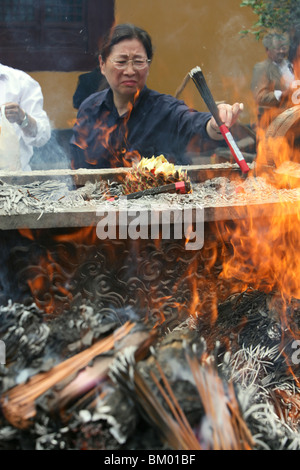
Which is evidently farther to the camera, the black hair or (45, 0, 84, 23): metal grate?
(45, 0, 84, 23): metal grate

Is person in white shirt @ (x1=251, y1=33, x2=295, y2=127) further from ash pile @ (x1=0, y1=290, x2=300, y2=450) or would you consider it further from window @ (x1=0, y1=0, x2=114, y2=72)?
ash pile @ (x1=0, y1=290, x2=300, y2=450)

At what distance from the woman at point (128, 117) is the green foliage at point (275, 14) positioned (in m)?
2.44

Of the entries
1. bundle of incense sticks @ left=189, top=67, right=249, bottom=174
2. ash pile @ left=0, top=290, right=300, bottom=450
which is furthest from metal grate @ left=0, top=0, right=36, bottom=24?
ash pile @ left=0, top=290, right=300, bottom=450

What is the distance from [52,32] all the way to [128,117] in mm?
2137

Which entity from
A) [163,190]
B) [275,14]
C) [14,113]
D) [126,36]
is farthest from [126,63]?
[275,14]

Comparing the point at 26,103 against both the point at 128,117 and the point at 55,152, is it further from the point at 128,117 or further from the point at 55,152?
the point at 55,152

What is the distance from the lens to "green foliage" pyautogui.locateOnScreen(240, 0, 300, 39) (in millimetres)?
5625

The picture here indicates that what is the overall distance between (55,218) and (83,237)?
0.18 metres

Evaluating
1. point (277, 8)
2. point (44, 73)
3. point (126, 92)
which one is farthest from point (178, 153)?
point (277, 8)

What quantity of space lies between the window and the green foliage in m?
1.71

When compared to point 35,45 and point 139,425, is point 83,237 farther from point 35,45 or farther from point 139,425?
point 35,45
